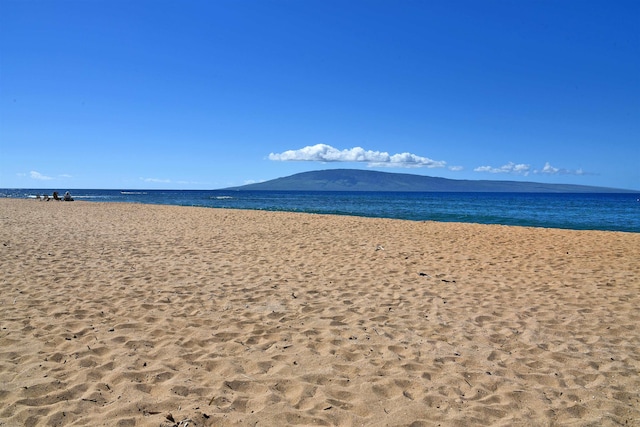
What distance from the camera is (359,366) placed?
3789mm

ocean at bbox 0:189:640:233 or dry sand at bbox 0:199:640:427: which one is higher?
ocean at bbox 0:189:640:233

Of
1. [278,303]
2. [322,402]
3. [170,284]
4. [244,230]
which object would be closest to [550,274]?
[278,303]

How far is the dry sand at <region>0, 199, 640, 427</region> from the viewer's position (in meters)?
3.09

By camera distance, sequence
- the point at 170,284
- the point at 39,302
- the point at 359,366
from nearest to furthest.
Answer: the point at 359,366 → the point at 39,302 → the point at 170,284

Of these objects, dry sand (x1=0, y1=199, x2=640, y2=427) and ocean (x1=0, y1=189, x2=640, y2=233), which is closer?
dry sand (x1=0, y1=199, x2=640, y2=427)

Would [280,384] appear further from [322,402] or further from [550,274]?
[550,274]

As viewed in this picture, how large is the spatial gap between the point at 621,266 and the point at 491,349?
6535 mm

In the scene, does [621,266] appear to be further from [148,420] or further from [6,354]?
[6,354]

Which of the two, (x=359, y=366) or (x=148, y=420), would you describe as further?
(x=359, y=366)

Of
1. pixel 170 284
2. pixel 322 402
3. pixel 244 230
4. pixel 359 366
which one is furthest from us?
pixel 244 230

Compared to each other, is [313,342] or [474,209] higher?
[474,209]

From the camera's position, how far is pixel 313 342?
4.31m

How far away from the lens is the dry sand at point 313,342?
122 inches

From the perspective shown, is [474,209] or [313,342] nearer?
[313,342]
